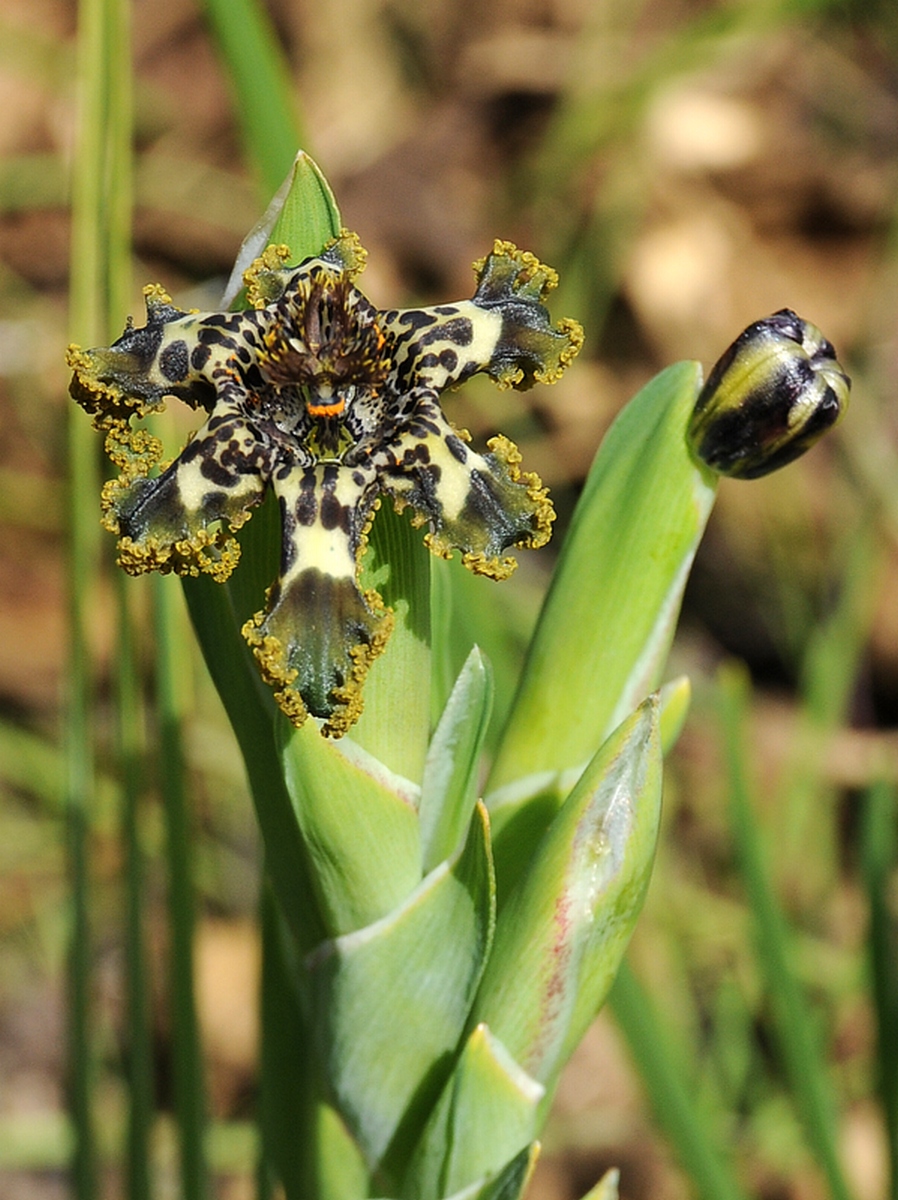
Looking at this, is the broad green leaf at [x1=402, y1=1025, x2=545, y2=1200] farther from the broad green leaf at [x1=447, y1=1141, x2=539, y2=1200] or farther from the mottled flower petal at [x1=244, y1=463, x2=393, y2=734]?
the mottled flower petal at [x1=244, y1=463, x2=393, y2=734]

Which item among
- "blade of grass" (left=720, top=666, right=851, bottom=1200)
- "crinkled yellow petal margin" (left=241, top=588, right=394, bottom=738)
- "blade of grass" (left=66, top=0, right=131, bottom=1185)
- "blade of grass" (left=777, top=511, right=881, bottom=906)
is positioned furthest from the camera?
"blade of grass" (left=777, top=511, right=881, bottom=906)

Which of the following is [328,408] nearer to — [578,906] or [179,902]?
[578,906]

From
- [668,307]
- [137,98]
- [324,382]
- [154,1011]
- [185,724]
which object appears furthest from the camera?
[137,98]

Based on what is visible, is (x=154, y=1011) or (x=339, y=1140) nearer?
(x=339, y=1140)

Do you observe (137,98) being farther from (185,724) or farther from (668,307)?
(185,724)

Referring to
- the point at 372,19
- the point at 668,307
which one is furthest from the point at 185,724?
the point at 372,19

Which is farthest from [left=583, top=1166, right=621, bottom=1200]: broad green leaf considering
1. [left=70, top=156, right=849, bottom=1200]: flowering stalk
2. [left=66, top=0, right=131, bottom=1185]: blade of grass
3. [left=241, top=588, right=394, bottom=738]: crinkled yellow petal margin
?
[left=66, top=0, right=131, bottom=1185]: blade of grass

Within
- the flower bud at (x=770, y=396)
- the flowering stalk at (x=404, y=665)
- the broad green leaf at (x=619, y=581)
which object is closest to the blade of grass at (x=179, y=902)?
the flowering stalk at (x=404, y=665)
